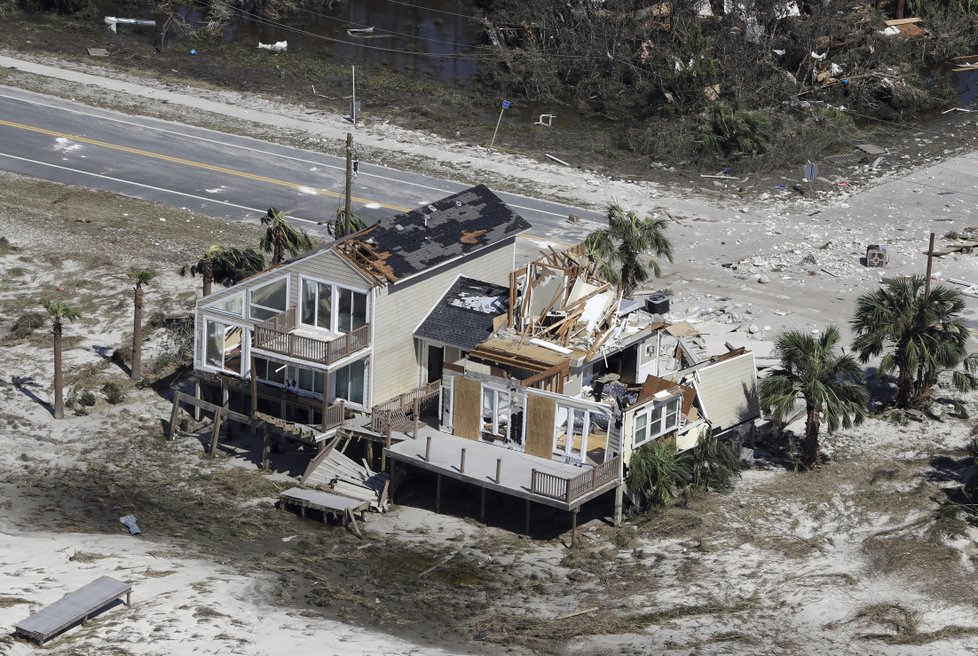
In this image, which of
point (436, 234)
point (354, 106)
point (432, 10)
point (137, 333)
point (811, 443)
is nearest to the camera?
point (811, 443)

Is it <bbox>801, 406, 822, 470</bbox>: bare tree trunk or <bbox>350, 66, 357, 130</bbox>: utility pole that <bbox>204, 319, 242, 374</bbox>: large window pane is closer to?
<bbox>801, 406, 822, 470</bbox>: bare tree trunk

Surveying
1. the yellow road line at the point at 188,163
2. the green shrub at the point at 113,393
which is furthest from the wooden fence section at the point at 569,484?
the yellow road line at the point at 188,163

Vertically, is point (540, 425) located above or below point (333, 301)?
below

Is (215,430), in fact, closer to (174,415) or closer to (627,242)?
(174,415)

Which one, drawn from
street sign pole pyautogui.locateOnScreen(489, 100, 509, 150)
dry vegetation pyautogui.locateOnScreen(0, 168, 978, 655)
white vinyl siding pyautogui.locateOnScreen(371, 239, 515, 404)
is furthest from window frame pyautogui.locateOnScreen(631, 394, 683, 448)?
street sign pole pyautogui.locateOnScreen(489, 100, 509, 150)

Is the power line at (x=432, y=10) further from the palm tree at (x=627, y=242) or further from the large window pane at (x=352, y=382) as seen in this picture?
the large window pane at (x=352, y=382)

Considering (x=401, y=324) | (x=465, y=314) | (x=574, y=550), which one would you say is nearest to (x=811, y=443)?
(x=574, y=550)

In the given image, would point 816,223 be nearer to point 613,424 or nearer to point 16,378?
point 613,424

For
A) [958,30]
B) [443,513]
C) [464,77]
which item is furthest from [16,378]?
[958,30]
